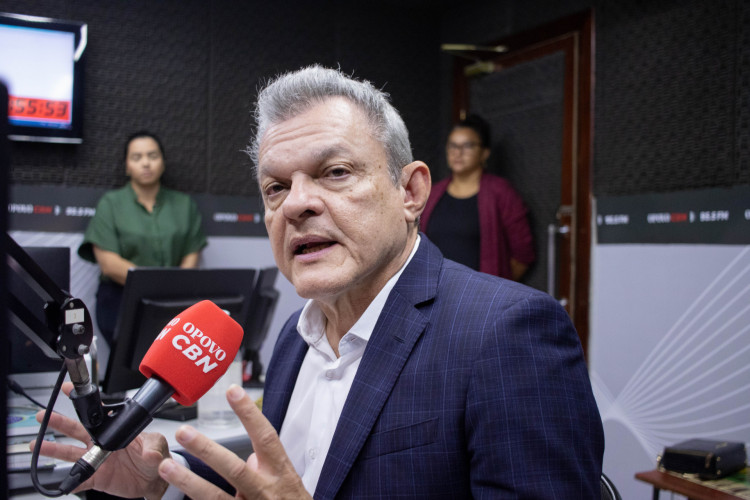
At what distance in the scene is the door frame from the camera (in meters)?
3.56

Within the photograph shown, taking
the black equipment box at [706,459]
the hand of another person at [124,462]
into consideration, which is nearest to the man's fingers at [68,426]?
the hand of another person at [124,462]

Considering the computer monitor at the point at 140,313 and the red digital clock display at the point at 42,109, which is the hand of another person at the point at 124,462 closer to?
the computer monitor at the point at 140,313

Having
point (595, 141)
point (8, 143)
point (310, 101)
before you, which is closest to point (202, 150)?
point (595, 141)

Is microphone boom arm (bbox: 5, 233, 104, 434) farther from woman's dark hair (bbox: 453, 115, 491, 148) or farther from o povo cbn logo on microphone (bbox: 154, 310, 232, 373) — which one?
woman's dark hair (bbox: 453, 115, 491, 148)

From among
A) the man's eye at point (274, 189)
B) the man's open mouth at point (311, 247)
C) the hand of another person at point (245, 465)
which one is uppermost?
the man's eye at point (274, 189)

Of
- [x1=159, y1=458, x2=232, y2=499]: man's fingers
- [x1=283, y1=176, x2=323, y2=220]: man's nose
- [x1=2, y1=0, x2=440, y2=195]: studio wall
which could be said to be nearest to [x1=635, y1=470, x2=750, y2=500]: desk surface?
[x1=283, y1=176, x2=323, y2=220]: man's nose

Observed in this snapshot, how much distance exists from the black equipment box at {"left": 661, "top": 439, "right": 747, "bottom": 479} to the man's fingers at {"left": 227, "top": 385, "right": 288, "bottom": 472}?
5.62ft

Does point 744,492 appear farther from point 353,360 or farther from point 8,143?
point 8,143

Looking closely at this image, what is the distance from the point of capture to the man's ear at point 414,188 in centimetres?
122

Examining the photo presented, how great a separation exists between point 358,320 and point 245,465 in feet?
1.44

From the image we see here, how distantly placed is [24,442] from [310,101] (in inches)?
39.1

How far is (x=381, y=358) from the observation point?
1.05 meters

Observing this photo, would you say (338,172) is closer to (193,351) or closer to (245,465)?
(193,351)

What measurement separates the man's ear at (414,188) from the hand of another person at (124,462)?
61cm
